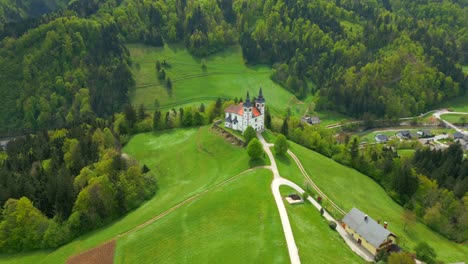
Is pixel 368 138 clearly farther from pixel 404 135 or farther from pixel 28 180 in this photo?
pixel 28 180

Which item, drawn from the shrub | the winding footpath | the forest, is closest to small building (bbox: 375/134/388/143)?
the forest

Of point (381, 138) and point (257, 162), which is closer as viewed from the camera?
point (257, 162)

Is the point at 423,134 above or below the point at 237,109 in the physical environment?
below

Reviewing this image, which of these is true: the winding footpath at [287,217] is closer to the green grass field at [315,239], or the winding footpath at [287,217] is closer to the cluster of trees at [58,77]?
the green grass field at [315,239]

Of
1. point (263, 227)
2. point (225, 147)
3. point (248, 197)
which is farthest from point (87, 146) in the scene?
point (263, 227)

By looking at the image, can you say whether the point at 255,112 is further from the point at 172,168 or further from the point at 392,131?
the point at 392,131

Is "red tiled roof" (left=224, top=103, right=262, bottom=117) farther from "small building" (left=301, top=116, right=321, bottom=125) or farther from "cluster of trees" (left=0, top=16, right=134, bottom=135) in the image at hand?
"cluster of trees" (left=0, top=16, right=134, bottom=135)

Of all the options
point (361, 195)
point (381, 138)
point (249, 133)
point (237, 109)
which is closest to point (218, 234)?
point (249, 133)

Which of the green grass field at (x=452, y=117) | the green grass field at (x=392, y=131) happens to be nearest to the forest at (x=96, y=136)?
the green grass field at (x=452, y=117)
